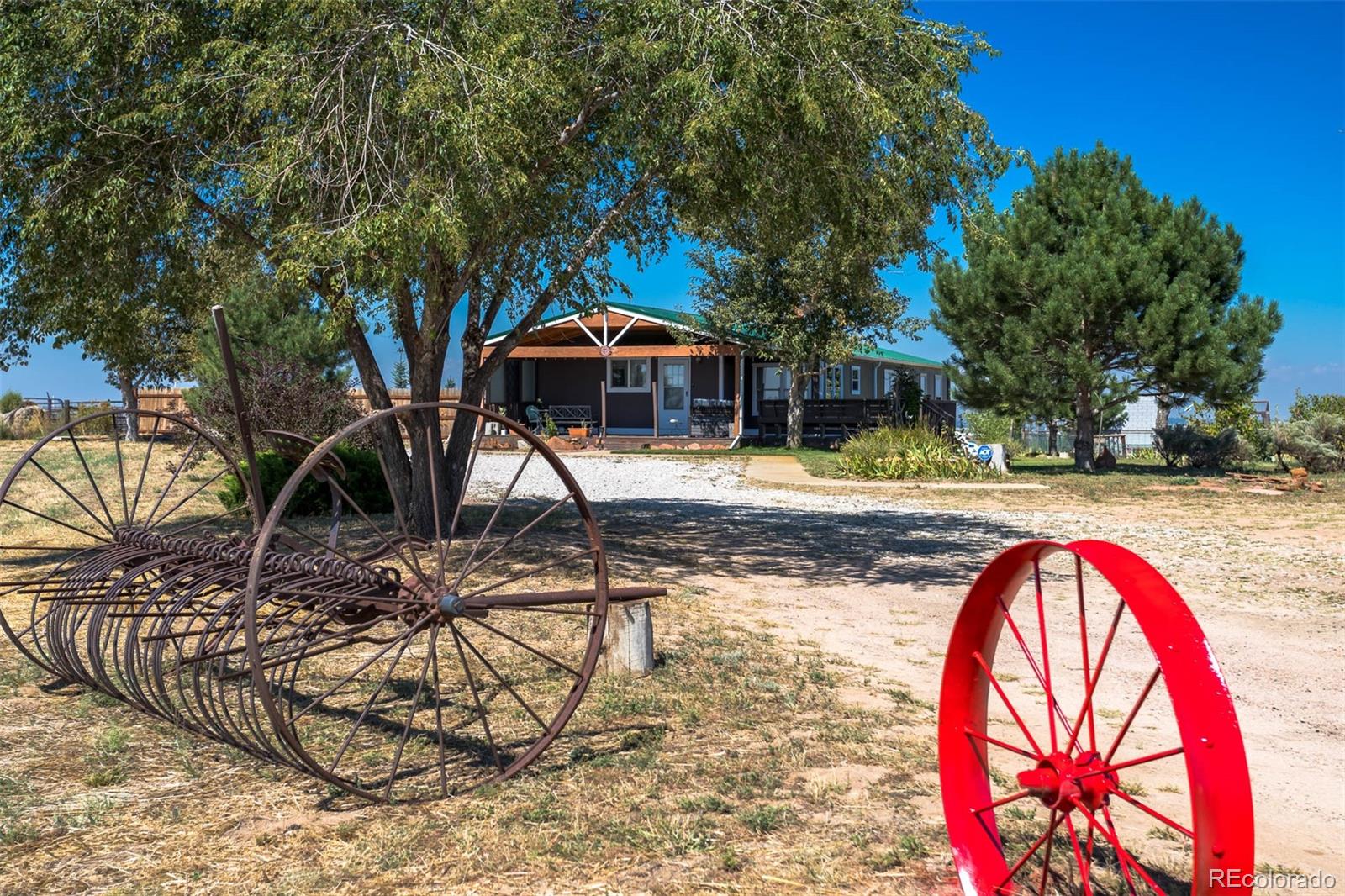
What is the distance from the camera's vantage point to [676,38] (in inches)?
351

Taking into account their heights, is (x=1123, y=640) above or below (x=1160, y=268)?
below

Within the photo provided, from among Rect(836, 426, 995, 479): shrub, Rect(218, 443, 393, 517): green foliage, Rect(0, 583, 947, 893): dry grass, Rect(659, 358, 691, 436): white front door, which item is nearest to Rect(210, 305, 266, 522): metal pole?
Rect(0, 583, 947, 893): dry grass

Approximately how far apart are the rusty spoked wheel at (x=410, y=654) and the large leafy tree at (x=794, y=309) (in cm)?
2066

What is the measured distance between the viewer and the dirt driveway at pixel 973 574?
5.08 m

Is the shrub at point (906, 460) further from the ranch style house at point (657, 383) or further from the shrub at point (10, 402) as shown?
the shrub at point (10, 402)

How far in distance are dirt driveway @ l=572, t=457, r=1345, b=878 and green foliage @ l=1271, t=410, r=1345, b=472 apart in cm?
791

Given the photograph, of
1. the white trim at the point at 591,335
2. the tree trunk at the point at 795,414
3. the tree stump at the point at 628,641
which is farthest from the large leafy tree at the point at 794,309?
the tree stump at the point at 628,641

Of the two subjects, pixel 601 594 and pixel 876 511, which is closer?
pixel 601 594

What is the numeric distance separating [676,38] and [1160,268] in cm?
1662

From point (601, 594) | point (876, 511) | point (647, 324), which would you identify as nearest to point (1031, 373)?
point (876, 511)

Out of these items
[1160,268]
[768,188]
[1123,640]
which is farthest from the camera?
[1160,268]

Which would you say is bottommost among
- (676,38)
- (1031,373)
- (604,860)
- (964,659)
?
(604,860)

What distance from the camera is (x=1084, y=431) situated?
954 inches

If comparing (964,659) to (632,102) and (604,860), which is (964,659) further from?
(632,102)
